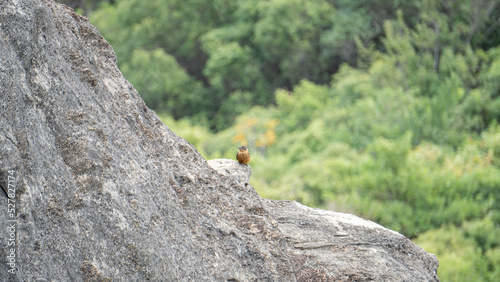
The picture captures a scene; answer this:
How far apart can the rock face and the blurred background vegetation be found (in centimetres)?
740

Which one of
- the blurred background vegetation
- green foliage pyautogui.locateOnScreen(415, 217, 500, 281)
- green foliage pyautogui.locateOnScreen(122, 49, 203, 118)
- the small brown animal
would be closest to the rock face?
the small brown animal

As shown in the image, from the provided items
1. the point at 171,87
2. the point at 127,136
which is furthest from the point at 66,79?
the point at 171,87

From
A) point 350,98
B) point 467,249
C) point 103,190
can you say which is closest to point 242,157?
point 103,190

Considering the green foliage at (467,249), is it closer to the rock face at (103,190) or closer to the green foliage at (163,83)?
the rock face at (103,190)

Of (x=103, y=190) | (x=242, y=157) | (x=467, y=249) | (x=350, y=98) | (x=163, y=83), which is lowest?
(x=103, y=190)

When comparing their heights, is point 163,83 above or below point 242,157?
above

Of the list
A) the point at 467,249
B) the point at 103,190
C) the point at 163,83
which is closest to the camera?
the point at 103,190

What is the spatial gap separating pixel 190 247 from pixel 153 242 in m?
0.34

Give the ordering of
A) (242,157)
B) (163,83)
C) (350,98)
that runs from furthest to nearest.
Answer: (163,83) → (350,98) → (242,157)

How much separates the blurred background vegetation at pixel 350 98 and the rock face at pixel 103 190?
7.40 metres

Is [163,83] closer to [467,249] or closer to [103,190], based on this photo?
[467,249]

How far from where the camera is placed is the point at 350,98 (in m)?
23.3

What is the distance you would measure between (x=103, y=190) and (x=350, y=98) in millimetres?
21049

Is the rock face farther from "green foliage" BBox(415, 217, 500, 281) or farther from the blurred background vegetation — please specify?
the blurred background vegetation
